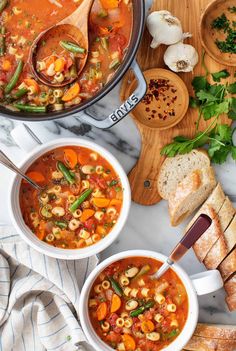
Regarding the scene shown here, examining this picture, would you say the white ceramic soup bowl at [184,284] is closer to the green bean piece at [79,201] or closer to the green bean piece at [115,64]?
the green bean piece at [79,201]

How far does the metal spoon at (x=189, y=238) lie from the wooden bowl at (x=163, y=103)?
2.48ft

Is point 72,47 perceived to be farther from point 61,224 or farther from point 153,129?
point 61,224

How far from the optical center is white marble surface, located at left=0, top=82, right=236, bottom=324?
170 inches

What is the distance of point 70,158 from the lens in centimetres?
404

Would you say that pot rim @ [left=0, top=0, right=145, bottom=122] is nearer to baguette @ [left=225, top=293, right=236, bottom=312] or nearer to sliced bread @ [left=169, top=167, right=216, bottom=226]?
sliced bread @ [left=169, top=167, right=216, bottom=226]

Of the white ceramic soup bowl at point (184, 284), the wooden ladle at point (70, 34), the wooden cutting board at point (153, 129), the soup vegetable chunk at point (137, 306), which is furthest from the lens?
the wooden cutting board at point (153, 129)

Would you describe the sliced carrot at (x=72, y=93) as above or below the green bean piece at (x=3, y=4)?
below

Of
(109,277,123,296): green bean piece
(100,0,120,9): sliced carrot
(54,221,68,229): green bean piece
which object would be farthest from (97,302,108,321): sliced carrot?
(100,0,120,9): sliced carrot

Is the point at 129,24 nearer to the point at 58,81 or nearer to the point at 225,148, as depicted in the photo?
the point at 58,81

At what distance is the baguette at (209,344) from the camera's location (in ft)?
13.6

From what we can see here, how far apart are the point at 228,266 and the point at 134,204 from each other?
768 millimetres

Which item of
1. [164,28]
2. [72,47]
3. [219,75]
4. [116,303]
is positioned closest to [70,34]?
[72,47]

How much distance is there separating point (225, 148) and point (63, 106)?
113cm

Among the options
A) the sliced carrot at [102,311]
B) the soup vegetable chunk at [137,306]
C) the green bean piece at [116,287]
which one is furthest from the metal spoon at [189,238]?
the sliced carrot at [102,311]
